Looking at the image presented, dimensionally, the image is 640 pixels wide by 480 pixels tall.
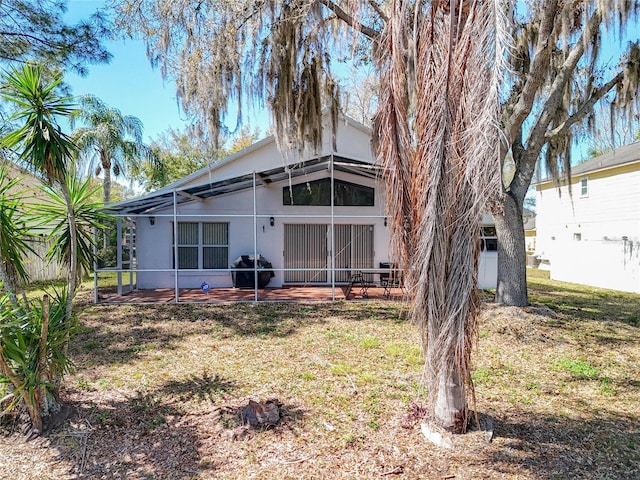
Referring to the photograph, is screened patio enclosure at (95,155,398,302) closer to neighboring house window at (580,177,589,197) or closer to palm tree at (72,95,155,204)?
palm tree at (72,95,155,204)

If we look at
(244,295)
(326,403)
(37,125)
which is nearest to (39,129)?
(37,125)

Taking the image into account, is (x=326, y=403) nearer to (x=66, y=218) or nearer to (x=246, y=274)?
(x=66, y=218)

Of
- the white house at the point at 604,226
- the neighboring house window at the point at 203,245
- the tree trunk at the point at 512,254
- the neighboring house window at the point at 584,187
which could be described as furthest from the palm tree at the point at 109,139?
the neighboring house window at the point at 584,187

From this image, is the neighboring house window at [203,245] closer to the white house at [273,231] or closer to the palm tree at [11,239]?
the white house at [273,231]

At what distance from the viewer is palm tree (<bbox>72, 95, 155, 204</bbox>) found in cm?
1719

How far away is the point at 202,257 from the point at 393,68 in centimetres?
1024

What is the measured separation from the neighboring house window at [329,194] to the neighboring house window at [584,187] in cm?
1155

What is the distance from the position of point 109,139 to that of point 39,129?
53.5 feet

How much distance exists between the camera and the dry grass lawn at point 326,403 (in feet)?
10.2

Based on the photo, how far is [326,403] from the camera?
4152 millimetres

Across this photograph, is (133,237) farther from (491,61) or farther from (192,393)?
(491,61)

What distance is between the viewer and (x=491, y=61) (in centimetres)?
271

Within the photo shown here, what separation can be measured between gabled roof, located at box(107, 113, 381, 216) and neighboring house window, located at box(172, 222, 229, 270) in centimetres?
91

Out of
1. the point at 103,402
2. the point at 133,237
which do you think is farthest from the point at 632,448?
the point at 133,237
